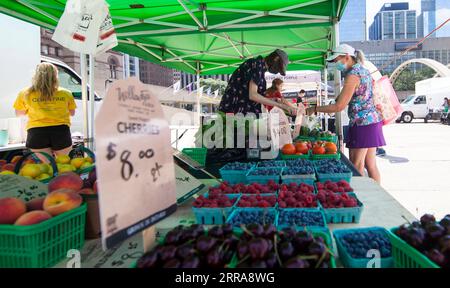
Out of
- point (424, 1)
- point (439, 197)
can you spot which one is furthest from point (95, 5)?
point (424, 1)

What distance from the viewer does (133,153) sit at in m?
1.02

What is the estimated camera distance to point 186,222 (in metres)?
1.56

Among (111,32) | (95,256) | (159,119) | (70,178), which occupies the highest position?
(111,32)

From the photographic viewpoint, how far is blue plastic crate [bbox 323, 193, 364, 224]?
4.81ft

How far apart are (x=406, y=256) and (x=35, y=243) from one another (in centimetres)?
105

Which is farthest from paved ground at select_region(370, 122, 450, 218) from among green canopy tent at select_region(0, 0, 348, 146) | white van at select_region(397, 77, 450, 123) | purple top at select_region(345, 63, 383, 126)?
white van at select_region(397, 77, 450, 123)

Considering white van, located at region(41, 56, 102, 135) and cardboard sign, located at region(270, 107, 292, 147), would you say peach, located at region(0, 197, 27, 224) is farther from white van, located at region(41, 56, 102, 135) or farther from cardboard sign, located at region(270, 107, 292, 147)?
white van, located at region(41, 56, 102, 135)

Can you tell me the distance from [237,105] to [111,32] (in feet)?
4.13

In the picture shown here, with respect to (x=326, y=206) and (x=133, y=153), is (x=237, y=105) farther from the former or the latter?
(x=133, y=153)

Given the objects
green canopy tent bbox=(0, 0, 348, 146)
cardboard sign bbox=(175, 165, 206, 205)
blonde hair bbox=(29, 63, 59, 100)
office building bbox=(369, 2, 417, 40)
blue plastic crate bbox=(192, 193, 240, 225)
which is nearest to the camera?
blue plastic crate bbox=(192, 193, 240, 225)

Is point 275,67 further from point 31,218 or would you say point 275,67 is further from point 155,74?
point 155,74

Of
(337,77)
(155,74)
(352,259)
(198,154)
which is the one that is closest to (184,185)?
(352,259)

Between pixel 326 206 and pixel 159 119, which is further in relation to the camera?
pixel 326 206

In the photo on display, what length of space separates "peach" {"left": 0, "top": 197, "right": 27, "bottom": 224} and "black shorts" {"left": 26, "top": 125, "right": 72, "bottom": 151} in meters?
2.96
